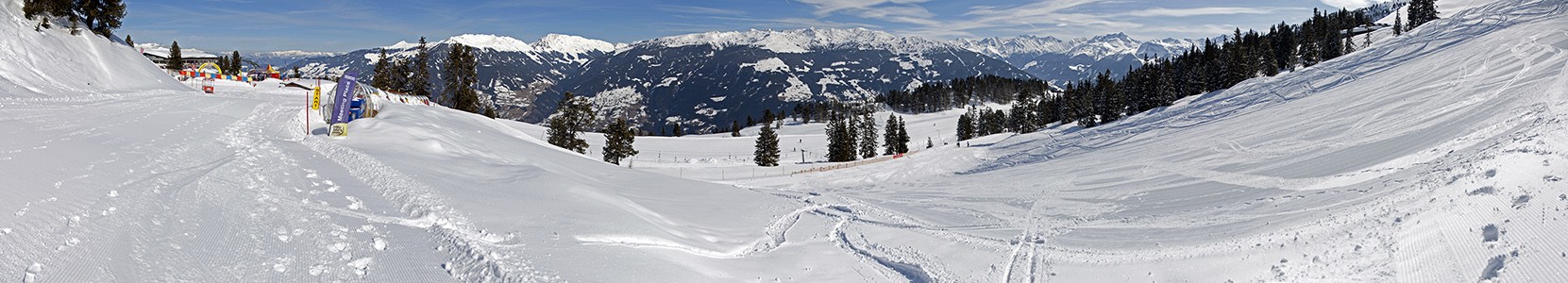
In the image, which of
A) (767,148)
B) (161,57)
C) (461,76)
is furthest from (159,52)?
(767,148)

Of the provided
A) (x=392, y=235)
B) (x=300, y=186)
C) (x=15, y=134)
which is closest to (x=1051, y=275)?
(x=392, y=235)

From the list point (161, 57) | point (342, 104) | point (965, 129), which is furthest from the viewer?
point (965, 129)

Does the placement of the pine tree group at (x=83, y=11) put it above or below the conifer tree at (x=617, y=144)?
above

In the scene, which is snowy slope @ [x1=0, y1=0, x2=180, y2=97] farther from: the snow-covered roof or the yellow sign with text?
the snow-covered roof

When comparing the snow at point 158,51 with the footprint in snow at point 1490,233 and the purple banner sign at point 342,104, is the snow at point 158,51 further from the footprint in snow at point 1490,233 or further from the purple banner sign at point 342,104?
the footprint in snow at point 1490,233

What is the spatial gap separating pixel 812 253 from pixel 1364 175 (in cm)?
1593

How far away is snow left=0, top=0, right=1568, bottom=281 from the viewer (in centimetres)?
894

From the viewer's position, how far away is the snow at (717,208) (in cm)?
894

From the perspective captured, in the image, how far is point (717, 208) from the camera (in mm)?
19047

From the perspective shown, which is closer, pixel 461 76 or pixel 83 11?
pixel 83 11

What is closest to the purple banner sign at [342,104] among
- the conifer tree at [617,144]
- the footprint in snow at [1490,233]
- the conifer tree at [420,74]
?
the conifer tree at [617,144]

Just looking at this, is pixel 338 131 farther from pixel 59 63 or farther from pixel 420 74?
pixel 420 74

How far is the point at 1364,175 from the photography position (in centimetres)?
1794

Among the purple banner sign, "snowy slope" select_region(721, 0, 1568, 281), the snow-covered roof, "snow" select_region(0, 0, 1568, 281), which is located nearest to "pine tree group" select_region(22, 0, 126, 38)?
"snow" select_region(0, 0, 1568, 281)
